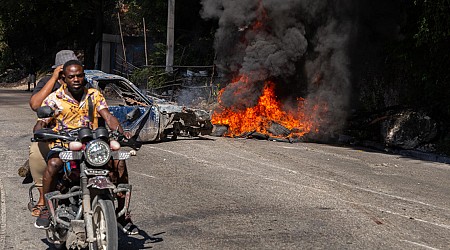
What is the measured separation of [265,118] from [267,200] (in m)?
9.26

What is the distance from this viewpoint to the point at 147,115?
14359 mm

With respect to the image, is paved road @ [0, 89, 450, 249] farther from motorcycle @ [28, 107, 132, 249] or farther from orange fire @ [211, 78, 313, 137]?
orange fire @ [211, 78, 313, 137]

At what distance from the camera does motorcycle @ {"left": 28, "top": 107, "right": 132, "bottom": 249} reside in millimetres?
5188

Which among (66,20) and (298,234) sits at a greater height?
(66,20)

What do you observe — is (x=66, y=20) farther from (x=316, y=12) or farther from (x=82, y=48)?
(x=316, y=12)

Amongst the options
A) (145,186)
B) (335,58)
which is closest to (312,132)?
(335,58)

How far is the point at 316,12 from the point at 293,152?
21.5 ft

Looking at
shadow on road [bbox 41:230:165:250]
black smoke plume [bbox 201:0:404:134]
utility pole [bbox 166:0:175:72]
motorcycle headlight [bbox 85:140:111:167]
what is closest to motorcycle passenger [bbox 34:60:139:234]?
shadow on road [bbox 41:230:165:250]

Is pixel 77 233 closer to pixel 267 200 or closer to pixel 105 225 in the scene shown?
pixel 105 225

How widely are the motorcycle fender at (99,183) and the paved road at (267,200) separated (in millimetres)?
1363

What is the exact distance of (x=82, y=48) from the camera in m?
44.9

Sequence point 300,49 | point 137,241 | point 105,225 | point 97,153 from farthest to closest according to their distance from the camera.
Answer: point 300,49 → point 137,241 → point 97,153 → point 105,225

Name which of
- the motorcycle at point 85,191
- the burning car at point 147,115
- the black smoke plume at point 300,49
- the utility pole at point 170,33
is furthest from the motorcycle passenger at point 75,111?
the utility pole at point 170,33

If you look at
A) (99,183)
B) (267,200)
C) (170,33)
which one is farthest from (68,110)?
(170,33)
